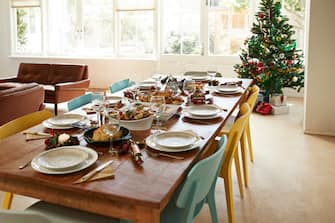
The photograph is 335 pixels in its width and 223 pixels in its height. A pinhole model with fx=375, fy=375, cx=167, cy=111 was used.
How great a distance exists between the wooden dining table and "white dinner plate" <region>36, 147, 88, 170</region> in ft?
0.15

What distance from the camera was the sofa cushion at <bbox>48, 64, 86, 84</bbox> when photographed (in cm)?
651

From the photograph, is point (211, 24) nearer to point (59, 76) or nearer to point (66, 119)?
point (59, 76)

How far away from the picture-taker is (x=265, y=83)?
5.80 metres

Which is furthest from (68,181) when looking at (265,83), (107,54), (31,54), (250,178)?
(31,54)

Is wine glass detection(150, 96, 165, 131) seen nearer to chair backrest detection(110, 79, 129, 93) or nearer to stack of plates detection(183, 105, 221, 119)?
stack of plates detection(183, 105, 221, 119)

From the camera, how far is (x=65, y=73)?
21.6ft

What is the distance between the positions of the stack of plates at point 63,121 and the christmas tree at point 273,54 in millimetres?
3952

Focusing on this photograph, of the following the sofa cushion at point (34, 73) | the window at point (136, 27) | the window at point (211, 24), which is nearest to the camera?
the sofa cushion at point (34, 73)

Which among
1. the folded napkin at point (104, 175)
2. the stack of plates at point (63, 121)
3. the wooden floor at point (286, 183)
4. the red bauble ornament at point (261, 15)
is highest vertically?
the red bauble ornament at point (261, 15)

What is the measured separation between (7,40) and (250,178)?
24.7 ft

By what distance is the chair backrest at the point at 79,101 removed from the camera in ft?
9.50

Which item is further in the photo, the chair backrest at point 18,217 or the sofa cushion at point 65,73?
the sofa cushion at point 65,73

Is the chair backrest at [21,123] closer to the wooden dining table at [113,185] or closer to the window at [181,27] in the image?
the wooden dining table at [113,185]

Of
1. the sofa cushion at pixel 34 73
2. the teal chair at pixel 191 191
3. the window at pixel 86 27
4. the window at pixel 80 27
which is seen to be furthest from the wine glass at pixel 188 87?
the window at pixel 80 27
